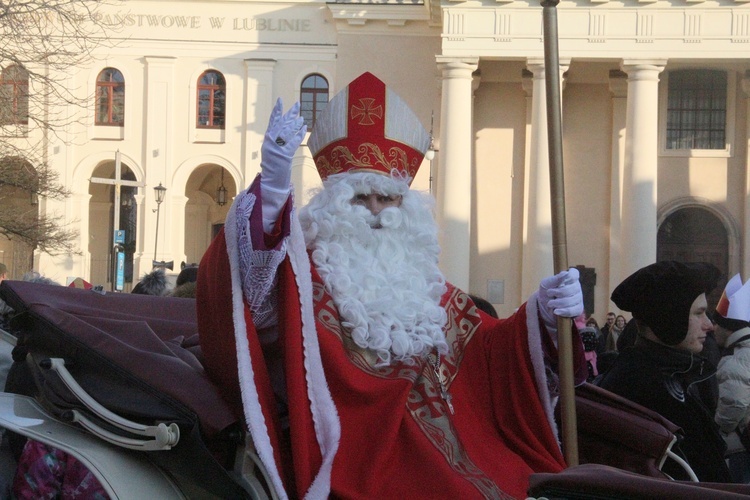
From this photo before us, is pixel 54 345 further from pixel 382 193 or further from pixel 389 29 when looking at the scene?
pixel 389 29

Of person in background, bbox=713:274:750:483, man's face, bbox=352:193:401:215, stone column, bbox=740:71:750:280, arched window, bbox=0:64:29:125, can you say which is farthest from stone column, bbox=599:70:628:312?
man's face, bbox=352:193:401:215

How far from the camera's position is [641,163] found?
26328mm

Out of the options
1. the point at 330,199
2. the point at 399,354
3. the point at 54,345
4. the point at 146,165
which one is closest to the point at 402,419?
the point at 399,354

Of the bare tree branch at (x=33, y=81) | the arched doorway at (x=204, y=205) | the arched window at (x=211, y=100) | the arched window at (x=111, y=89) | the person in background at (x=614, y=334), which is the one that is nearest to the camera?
the bare tree branch at (x=33, y=81)

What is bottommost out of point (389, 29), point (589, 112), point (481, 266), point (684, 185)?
point (481, 266)

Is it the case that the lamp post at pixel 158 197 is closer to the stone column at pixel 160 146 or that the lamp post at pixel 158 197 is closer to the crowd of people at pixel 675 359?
the stone column at pixel 160 146

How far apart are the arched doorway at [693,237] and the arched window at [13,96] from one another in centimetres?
1911

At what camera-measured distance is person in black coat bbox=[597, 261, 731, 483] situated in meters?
4.36

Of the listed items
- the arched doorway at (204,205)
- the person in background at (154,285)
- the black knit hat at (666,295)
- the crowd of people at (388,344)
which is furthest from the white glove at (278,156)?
the arched doorway at (204,205)

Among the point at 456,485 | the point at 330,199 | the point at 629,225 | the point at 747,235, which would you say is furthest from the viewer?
the point at 747,235

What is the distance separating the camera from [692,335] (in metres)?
4.42

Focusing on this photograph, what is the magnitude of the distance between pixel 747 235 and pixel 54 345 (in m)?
27.0

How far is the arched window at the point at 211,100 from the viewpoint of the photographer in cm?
3119

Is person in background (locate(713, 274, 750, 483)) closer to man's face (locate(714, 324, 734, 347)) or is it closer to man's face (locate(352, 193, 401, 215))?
man's face (locate(714, 324, 734, 347))
